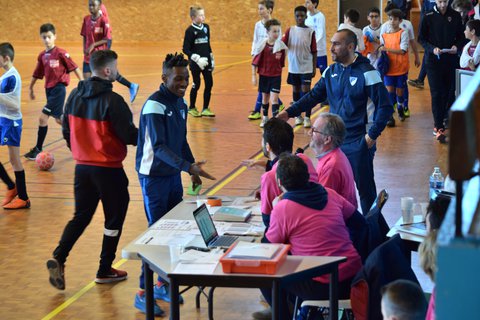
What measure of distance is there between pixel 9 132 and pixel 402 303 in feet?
21.5

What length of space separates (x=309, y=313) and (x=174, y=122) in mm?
2022

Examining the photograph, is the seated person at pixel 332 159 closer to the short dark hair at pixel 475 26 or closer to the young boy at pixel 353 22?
the short dark hair at pixel 475 26

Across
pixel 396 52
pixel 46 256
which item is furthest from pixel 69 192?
pixel 396 52

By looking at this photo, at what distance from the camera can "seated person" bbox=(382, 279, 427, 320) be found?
12.0ft

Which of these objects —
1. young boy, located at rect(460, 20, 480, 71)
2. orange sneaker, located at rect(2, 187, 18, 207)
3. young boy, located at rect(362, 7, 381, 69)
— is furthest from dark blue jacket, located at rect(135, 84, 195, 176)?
young boy, located at rect(362, 7, 381, 69)

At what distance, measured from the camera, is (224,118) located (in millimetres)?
15070

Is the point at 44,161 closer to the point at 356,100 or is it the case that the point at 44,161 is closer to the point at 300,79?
the point at 300,79

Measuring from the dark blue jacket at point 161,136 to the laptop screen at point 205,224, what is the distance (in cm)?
66

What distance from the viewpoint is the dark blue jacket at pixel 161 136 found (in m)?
6.15

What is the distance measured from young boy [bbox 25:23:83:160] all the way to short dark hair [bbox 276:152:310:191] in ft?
23.2

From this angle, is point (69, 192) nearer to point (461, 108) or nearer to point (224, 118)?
point (224, 118)

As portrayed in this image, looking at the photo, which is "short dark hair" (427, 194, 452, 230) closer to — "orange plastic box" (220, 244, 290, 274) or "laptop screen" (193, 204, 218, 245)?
"orange plastic box" (220, 244, 290, 274)

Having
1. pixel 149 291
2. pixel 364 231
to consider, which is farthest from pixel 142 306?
pixel 364 231

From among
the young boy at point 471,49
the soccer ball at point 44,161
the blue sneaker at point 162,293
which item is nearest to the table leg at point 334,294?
the blue sneaker at point 162,293
